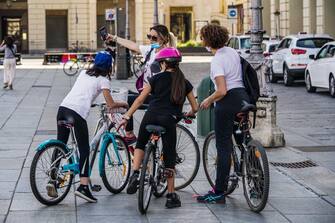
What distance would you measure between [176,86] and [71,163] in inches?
58.1

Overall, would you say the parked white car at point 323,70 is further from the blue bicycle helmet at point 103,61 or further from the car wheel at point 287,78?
the blue bicycle helmet at point 103,61

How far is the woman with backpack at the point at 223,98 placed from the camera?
9.32 meters

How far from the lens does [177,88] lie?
29.7 feet

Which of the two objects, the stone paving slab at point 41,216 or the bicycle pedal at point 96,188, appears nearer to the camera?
the stone paving slab at point 41,216

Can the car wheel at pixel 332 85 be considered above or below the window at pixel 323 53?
below

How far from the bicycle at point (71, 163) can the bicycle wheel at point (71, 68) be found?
26670mm

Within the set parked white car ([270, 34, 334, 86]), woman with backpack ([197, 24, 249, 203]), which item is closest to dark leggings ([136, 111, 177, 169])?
woman with backpack ([197, 24, 249, 203])

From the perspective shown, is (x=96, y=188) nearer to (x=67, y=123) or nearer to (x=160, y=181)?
(x=160, y=181)

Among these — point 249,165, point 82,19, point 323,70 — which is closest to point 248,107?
point 249,165

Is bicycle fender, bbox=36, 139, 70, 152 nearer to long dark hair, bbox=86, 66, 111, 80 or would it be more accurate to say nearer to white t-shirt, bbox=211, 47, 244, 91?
long dark hair, bbox=86, 66, 111, 80

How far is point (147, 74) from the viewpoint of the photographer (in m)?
11.4

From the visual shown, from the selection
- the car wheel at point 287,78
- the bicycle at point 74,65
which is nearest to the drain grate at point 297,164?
the car wheel at point 287,78

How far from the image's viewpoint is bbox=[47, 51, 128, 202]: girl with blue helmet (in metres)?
A: 9.36

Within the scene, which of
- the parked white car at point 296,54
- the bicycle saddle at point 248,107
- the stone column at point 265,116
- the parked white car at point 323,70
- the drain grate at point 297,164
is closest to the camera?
the bicycle saddle at point 248,107
